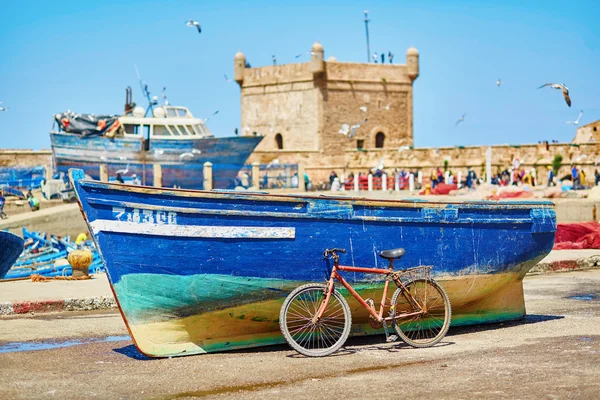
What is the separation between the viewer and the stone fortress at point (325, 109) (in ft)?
177

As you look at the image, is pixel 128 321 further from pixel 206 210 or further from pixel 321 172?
pixel 321 172

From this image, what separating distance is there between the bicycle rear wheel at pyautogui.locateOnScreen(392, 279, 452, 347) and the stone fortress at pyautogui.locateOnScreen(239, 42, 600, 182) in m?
42.8

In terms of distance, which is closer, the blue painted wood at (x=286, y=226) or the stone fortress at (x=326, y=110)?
the blue painted wood at (x=286, y=226)

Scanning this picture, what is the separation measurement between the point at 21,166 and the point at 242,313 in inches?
1638

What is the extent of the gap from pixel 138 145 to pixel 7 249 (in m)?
30.3

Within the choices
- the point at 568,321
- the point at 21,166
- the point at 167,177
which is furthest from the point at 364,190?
the point at 568,321

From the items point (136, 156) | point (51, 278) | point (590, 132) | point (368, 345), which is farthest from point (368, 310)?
point (590, 132)

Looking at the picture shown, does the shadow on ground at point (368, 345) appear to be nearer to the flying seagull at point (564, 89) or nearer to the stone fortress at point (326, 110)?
the flying seagull at point (564, 89)

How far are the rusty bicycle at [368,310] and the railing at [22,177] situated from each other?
107 ft

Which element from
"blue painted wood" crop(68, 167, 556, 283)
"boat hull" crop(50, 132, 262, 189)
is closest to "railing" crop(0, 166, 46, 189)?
"boat hull" crop(50, 132, 262, 189)

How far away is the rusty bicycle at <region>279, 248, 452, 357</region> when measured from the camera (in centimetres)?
722

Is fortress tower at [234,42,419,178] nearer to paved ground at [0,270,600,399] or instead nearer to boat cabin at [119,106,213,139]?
boat cabin at [119,106,213,139]

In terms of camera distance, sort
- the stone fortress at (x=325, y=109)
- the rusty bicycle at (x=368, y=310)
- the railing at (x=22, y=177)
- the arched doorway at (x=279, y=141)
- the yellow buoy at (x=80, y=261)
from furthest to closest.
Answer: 1. the arched doorway at (x=279, y=141)
2. the stone fortress at (x=325, y=109)
3. the railing at (x=22, y=177)
4. the yellow buoy at (x=80, y=261)
5. the rusty bicycle at (x=368, y=310)

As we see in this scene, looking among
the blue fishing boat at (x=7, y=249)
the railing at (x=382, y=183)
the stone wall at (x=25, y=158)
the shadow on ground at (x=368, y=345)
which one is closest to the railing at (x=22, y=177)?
the stone wall at (x=25, y=158)
